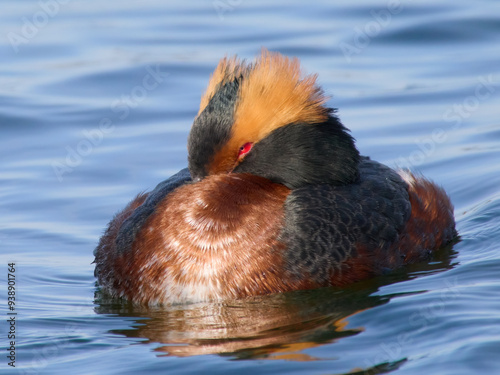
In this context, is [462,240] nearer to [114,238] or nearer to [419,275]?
[419,275]

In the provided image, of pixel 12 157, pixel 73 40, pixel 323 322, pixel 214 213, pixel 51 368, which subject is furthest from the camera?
pixel 73 40

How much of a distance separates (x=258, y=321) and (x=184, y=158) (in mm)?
5586

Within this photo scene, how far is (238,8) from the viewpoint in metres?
20.8

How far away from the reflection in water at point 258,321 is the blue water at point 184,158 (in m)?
0.02

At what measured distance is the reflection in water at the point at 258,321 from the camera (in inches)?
291

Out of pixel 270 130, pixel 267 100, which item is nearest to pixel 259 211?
pixel 270 130

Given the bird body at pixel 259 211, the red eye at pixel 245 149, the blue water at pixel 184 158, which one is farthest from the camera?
the red eye at pixel 245 149

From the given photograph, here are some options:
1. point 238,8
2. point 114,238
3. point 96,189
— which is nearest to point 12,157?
point 96,189

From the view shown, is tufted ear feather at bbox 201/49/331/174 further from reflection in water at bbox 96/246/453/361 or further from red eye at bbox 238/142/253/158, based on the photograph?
reflection in water at bbox 96/246/453/361

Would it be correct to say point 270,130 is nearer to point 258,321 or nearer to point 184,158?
point 258,321

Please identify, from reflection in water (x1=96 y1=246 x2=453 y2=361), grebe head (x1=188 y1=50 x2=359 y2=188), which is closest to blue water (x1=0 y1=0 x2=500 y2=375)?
reflection in water (x1=96 y1=246 x2=453 y2=361)

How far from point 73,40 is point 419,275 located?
11089 mm

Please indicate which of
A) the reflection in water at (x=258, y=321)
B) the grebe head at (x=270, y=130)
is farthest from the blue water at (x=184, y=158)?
the grebe head at (x=270, y=130)

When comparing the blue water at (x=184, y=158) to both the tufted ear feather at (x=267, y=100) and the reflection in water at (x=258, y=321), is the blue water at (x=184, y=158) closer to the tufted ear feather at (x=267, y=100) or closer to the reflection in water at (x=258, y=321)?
the reflection in water at (x=258, y=321)
